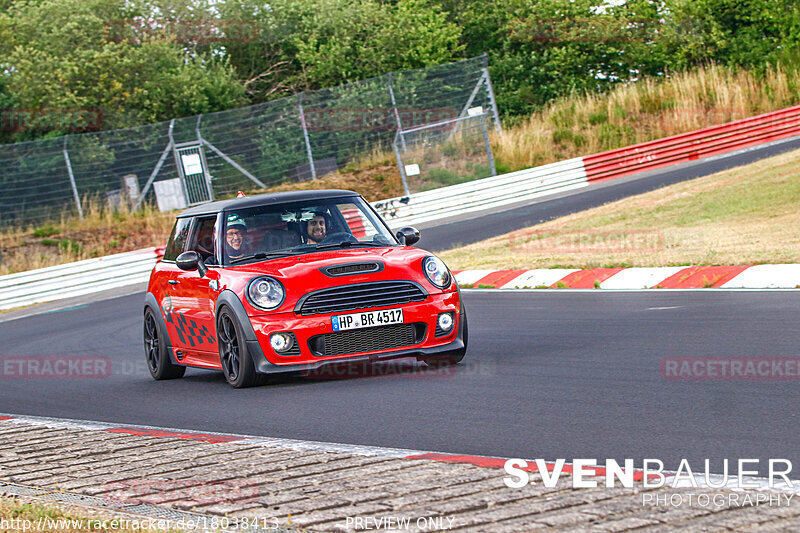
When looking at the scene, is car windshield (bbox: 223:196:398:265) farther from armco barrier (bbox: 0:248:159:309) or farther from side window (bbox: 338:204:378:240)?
armco barrier (bbox: 0:248:159:309)

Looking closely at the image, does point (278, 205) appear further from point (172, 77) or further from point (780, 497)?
point (172, 77)

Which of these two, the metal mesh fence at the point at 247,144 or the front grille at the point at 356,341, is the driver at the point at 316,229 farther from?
the metal mesh fence at the point at 247,144

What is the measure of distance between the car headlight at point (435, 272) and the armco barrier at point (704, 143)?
949 inches

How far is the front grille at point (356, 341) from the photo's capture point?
8.16m

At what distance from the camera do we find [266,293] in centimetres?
820

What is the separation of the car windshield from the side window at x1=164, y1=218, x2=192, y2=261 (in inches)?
34.0

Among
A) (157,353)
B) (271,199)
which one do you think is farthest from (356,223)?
(157,353)

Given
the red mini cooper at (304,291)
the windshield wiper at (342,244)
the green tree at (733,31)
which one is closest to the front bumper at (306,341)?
the red mini cooper at (304,291)

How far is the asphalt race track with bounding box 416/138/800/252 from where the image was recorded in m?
23.4

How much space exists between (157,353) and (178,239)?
3.53 ft

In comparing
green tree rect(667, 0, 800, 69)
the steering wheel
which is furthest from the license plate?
green tree rect(667, 0, 800, 69)

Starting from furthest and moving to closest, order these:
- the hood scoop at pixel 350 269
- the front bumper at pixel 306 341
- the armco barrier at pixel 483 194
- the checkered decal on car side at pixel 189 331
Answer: the armco barrier at pixel 483 194 < the checkered decal on car side at pixel 189 331 < the hood scoop at pixel 350 269 < the front bumper at pixel 306 341

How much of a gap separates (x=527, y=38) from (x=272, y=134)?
17048 mm

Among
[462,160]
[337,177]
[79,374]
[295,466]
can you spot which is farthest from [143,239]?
[295,466]
